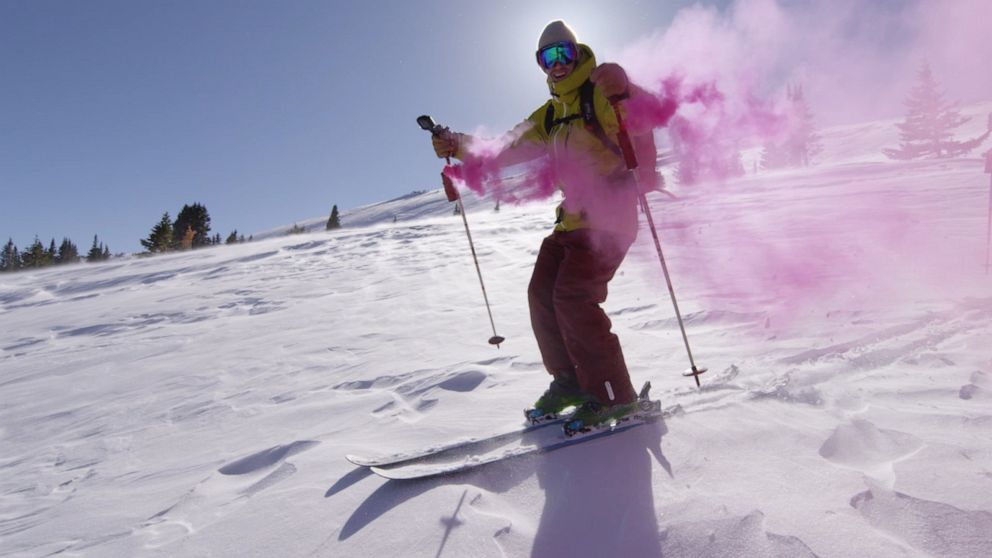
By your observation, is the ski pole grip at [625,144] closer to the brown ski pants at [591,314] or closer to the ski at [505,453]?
the brown ski pants at [591,314]

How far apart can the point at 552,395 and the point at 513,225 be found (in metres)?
14.7

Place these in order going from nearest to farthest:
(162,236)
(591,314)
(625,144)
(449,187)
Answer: (625,144), (591,314), (449,187), (162,236)

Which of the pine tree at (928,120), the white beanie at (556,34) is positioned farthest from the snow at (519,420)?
the pine tree at (928,120)

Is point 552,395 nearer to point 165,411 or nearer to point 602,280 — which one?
point 602,280

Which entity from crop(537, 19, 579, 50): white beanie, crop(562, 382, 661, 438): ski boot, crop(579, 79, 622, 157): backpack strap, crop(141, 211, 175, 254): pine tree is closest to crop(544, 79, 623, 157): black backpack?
crop(579, 79, 622, 157): backpack strap

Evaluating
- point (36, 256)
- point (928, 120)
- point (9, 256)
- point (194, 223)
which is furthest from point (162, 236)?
point (928, 120)

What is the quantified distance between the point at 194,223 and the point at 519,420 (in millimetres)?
56515

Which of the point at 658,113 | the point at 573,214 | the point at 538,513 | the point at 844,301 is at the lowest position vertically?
the point at 844,301

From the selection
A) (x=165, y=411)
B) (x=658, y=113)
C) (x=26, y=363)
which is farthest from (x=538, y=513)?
(x=26, y=363)

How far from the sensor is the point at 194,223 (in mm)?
50812

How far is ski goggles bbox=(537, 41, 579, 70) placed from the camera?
309 centimetres

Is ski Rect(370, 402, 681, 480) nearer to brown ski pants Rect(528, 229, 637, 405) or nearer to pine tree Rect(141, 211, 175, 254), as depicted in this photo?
brown ski pants Rect(528, 229, 637, 405)

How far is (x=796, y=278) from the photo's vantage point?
6.02 metres

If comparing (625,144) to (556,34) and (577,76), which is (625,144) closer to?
(577,76)
